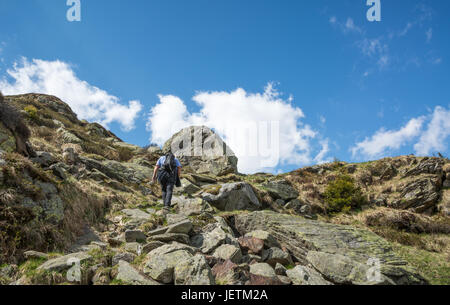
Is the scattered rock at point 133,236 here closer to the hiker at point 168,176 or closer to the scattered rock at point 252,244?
the scattered rock at point 252,244

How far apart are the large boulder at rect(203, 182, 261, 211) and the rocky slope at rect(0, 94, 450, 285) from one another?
0.06 meters

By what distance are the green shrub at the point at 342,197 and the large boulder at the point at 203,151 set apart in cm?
945

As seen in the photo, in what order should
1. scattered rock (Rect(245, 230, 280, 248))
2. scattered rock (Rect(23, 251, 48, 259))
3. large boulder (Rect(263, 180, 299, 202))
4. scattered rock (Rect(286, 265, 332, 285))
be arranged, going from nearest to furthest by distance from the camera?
1. scattered rock (Rect(23, 251, 48, 259))
2. scattered rock (Rect(286, 265, 332, 285))
3. scattered rock (Rect(245, 230, 280, 248))
4. large boulder (Rect(263, 180, 299, 202))

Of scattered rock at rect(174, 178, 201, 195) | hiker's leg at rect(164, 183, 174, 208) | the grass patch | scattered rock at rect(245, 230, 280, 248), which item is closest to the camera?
scattered rock at rect(245, 230, 280, 248)

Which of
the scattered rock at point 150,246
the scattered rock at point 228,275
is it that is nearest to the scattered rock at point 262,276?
Answer: the scattered rock at point 228,275

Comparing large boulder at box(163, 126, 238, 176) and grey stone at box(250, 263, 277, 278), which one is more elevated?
large boulder at box(163, 126, 238, 176)

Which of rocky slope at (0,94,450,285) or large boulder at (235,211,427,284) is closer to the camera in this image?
rocky slope at (0,94,450,285)

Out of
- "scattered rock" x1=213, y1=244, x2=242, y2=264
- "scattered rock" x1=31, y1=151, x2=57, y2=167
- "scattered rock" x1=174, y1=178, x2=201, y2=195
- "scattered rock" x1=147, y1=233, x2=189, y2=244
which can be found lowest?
"scattered rock" x1=213, y1=244, x2=242, y2=264

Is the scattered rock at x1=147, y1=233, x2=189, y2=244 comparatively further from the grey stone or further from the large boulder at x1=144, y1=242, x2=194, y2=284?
the grey stone

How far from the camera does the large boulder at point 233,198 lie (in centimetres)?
1190

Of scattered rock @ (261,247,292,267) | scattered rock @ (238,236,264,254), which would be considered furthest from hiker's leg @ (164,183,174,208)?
scattered rock @ (261,247,292,267)

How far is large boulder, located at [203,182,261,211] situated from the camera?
11.9m

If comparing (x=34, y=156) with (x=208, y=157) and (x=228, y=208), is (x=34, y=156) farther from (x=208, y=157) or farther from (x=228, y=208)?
(x=208, y=157)
